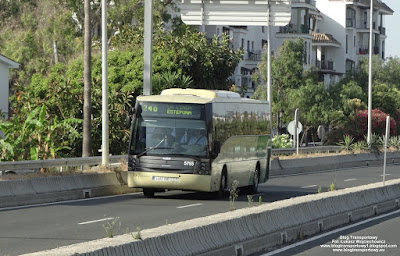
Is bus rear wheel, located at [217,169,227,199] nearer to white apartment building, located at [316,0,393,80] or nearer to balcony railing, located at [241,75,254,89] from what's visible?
balcony railing, located at [241,75,254,89]

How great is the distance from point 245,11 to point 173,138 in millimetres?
14060

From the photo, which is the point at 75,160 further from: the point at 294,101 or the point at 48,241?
the point at 294,101

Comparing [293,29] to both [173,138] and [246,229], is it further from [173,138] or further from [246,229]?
[246,229]

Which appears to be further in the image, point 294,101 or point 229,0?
point 294,101

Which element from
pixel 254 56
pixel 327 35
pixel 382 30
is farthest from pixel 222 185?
pixel 382 30

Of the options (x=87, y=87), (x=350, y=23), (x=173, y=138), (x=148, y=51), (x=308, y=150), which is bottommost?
(x=308, y=150)

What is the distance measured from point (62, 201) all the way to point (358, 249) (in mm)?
11248

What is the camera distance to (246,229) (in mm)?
15148

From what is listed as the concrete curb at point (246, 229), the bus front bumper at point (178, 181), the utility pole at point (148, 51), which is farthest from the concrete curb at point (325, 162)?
the concrete curb at point (246, 229)

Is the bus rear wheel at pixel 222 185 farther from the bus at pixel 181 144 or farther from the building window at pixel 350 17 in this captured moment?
the building window at pixel 350 17

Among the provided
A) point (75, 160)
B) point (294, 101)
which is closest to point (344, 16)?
point (294, 101)

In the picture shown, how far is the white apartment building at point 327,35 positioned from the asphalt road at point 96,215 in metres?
65.0

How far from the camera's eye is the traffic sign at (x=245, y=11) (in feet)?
132

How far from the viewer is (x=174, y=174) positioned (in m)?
26.9
